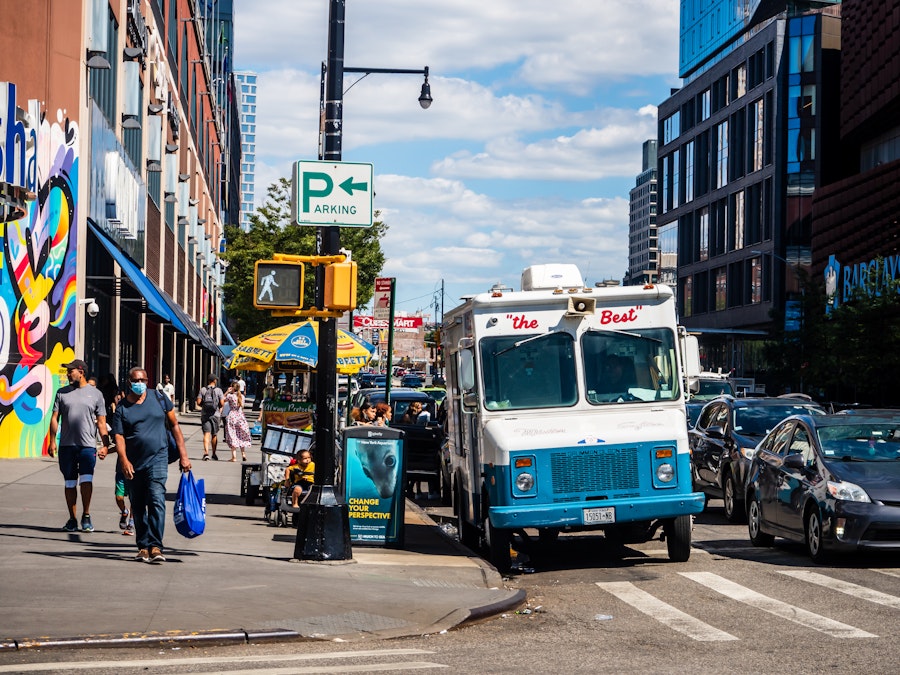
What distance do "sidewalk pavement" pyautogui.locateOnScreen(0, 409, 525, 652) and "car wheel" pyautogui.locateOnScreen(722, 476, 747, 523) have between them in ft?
14.4

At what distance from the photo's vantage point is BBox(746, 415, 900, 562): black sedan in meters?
13.0

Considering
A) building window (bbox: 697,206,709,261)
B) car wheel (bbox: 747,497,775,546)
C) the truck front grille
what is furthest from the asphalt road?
building window (bbox: 697,206,709,261)

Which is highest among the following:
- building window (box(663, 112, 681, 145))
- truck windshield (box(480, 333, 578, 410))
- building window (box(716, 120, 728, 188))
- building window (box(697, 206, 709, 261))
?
building window (box(663, 112, 681, 145))

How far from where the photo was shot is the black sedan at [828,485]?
42.8ft

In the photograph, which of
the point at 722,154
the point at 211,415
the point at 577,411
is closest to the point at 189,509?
the point at 577,411

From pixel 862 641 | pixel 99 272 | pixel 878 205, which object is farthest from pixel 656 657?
pixel 878 205

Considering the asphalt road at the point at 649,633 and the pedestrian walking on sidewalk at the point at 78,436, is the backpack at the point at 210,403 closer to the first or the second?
the pedestrian walking on sidewalk at the point at 78,436

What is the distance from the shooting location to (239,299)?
66625 millimetres

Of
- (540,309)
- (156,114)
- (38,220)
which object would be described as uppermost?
(156,114)

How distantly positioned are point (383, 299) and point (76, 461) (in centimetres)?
1553

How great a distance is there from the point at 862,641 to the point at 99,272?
87.0 ft

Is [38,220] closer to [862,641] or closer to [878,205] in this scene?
[862,641]

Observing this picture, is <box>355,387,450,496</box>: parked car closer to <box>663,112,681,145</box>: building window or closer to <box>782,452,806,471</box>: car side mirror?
<box>782,452,806,471</box>: car side mirror

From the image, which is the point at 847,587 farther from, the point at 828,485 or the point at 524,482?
the point at 524,482
